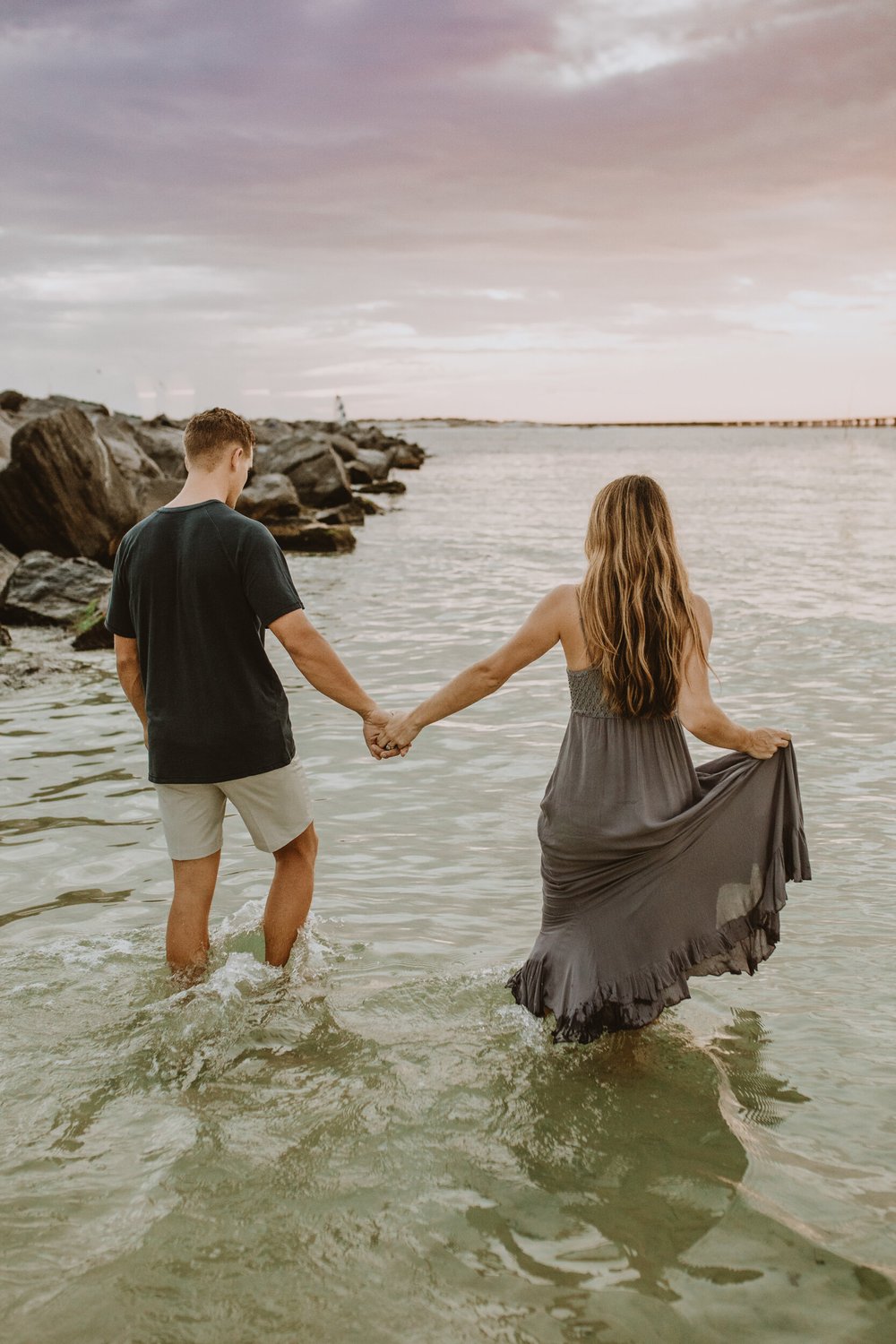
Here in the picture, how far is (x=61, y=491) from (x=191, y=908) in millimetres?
13691

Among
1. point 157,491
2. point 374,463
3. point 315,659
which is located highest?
point 374,463

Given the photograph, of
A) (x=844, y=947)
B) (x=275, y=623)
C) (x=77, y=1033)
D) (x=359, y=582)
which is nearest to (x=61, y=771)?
(x=77, y=1033)

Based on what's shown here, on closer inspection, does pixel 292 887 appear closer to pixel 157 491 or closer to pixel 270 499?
pixel 157 491

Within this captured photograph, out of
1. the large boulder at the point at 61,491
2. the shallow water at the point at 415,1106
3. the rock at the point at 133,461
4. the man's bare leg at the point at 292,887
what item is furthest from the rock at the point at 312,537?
the man's bare leg at the point at 292,887

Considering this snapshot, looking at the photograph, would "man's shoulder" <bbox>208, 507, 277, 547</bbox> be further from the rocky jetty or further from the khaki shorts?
the rocky jetty

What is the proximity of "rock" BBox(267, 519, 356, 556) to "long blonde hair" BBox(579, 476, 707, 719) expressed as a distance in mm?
20313

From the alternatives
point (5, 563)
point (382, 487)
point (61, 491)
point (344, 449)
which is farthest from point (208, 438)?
point (344, 449)

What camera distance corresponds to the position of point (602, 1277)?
312cm

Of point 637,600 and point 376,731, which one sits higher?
point 637,600

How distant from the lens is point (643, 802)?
384 cm

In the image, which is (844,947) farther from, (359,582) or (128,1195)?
(359,582)

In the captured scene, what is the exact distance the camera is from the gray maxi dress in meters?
3.84

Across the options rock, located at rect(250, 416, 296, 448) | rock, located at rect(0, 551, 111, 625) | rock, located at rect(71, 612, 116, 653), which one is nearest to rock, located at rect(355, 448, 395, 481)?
rock, located at rect(250, 416, 296, 448)

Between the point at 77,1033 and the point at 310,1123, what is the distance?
114 cm
